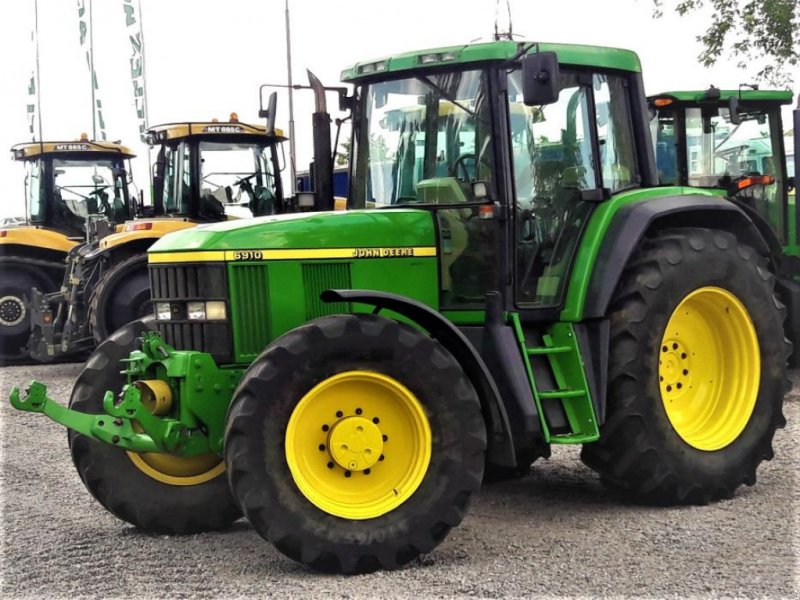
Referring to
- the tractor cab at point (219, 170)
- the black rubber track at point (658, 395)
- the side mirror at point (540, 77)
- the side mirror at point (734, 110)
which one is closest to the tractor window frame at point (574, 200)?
the black rubber track at point (658, 395)

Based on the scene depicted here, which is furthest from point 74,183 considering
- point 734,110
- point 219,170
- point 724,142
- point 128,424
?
point 128,424

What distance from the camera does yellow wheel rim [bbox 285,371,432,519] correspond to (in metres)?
5.07

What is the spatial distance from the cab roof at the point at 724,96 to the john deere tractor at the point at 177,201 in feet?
15.0

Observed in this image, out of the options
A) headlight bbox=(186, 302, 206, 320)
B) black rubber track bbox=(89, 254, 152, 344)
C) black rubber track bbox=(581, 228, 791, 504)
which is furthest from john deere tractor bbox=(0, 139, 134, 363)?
black rubber track bbox=(581, 228, 791, 504)

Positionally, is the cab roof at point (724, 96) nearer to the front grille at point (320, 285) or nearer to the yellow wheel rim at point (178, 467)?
the front grille at point (320, 285)

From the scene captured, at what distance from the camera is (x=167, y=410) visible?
539cm

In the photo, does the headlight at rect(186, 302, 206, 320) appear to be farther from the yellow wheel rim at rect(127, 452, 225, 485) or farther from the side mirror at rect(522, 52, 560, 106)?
the side mirror at rect(522, 52, 560, 106)

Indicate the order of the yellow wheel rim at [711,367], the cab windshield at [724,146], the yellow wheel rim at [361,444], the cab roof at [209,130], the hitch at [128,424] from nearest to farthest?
the yellow wheel rim at [361,444] < the hitch at [128,424] < the yellow wheel rim at [711,367] < the cab windshield at [724,146] < the cab roof at [209,130]

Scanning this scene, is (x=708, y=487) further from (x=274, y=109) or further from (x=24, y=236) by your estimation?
(x=24, y=236)

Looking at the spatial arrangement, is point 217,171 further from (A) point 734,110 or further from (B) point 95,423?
(B) point 95,423

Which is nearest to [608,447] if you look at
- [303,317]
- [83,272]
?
[303,317]

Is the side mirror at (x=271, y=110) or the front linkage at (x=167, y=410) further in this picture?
the side mirror at (x=271, y=110)

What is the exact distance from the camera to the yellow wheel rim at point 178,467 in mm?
5902

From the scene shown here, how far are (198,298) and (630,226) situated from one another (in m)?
2.31
